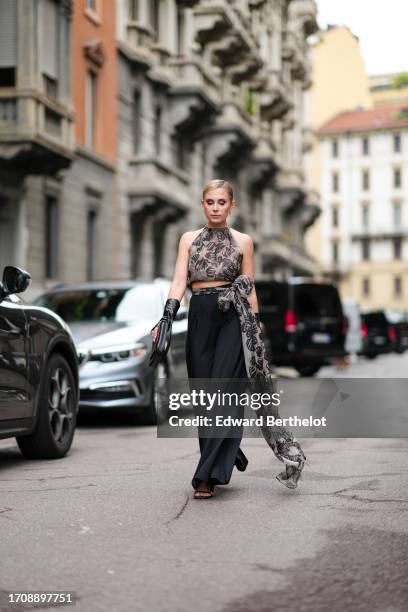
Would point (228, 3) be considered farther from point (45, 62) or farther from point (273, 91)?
point (45, 62)

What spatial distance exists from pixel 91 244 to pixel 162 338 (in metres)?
21.5

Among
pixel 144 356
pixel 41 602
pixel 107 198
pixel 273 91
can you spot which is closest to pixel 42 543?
pixel 41 602

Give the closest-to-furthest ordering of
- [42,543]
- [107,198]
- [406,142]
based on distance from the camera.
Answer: [42,543]
[107,198]
[406,142]

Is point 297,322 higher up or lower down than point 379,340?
higher up

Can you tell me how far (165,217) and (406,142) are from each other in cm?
7352

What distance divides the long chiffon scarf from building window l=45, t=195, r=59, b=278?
18.2 m

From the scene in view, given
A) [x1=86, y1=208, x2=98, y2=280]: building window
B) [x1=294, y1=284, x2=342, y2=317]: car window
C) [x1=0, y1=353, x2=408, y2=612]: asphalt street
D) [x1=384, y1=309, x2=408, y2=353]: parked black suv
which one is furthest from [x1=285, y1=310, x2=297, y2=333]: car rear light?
[x1=384, y1=309, x2=408, y2=353]: parked black suv

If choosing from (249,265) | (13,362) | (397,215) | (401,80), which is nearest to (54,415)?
(13,362)

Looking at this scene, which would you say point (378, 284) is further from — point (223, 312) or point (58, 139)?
point (223, 312)

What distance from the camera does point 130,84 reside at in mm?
29688

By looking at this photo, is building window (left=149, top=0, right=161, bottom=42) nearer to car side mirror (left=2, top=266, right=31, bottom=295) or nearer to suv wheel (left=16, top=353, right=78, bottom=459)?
suv wheel (left=16, top=353, right=78, bottom=459)

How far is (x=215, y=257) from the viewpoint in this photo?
657cm

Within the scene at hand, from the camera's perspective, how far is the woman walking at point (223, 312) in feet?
21.3

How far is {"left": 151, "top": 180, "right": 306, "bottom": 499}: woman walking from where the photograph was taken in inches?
256
